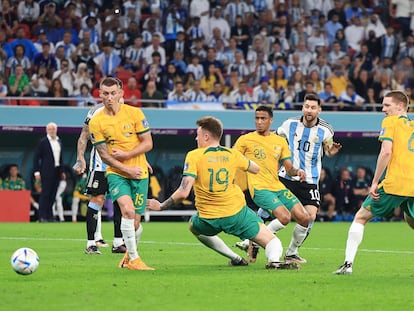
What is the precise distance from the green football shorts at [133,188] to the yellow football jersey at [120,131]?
0.24 feet

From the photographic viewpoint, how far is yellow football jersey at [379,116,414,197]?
10.5 meters

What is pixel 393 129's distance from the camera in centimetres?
1052

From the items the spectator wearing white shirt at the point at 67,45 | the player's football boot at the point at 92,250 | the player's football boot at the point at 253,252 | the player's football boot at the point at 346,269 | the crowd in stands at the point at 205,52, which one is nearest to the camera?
the player's football boot at the point at 346,269

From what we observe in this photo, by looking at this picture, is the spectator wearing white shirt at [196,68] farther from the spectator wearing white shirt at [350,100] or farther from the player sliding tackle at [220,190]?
the player sliding tackle at [220,190]

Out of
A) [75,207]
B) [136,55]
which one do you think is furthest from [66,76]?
[75,207]

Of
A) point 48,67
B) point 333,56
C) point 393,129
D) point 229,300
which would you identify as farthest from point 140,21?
point 229,300

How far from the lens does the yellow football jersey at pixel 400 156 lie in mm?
10484

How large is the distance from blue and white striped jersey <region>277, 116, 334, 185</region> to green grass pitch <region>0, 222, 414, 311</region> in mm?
1203

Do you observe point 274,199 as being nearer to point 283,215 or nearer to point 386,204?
point 283,215

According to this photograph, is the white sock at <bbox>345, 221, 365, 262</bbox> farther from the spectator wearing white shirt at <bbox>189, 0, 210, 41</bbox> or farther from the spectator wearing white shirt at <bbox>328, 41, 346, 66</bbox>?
the spectator wearing white shirt at <bbox>328, 41, 346, 66</bbox>

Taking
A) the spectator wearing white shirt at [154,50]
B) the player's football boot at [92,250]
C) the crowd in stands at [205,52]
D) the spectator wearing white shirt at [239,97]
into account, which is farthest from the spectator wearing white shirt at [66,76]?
the player's football boot at [92,250]

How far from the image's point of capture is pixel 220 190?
1128cm

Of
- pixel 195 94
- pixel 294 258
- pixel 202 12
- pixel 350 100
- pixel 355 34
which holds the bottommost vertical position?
pixel 294 258

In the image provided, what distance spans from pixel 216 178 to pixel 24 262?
2375 millimetres
